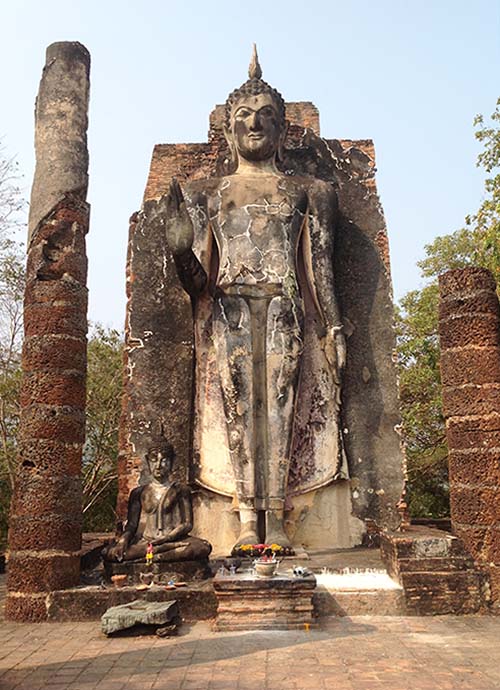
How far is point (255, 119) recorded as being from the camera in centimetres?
796

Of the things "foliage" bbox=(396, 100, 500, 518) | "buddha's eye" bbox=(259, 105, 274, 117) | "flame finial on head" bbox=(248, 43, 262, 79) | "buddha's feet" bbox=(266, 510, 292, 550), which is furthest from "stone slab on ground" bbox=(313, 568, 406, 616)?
"foliage" bbox=(396, 100, 500, 518)

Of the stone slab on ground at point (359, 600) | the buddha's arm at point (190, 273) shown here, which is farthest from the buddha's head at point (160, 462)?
the buddha's arm at point (190, 273)

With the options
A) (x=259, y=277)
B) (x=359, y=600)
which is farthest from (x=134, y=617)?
(x=259, y=277)

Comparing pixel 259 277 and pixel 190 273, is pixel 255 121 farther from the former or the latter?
pixel 190 273

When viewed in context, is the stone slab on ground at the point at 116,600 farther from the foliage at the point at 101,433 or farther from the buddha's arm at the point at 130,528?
the foliage at the point at 101,433

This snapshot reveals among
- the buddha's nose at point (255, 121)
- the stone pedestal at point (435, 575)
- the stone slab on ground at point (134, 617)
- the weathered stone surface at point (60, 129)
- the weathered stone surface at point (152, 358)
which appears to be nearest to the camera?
the stone slab on ground at point (134, 617)

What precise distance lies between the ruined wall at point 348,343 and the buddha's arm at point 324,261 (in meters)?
0.48

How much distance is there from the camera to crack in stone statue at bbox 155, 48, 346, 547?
23.5 ft

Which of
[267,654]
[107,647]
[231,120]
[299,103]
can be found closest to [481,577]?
[267,654]

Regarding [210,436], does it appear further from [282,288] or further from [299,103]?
[299,103]

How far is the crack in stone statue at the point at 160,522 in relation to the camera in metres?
5.86

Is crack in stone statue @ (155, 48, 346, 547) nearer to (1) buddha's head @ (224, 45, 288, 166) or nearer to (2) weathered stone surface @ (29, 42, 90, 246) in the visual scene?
(1) buddha's head @ (224, 45, 288, 166)

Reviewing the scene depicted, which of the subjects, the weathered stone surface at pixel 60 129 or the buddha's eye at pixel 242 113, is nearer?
the weathered stone surface at pixel 60 129

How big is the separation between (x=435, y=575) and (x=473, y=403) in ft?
5.06
